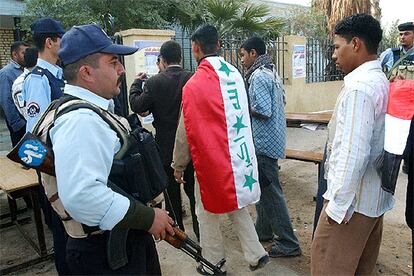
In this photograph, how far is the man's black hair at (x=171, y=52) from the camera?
3213mm

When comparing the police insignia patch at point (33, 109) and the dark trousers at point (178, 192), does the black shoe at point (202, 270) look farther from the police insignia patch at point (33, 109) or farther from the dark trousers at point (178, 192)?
the police insignia patch at point (33, 109)

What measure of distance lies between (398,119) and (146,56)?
13.6 feet

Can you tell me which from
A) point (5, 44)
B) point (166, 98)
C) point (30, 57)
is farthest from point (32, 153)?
point (5, 44)

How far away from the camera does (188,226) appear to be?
12.5 ft

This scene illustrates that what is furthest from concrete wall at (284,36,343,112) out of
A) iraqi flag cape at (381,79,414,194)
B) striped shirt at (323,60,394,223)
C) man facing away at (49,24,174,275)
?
man facing away at (49,24,174,275)

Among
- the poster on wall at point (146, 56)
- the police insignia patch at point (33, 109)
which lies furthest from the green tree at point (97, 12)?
the police insignia patch at point (33, 109)

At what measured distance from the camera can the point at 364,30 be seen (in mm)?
1909

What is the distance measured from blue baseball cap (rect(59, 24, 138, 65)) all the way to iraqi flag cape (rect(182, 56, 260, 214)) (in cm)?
105

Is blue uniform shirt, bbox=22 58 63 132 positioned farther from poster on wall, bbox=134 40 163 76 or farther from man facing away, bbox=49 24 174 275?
poster on wall, bbox=134 40 163 76

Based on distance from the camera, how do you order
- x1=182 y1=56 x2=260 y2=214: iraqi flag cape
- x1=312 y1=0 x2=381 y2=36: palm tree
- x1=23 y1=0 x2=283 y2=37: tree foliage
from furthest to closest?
x1=312 y1=0 x2=381 y2=36: palm tree, x1=23 y1=0 x2=283 y2=37: tree foliage, x1=182 y1=56 x2=260 y2=214: iraqi flag cape

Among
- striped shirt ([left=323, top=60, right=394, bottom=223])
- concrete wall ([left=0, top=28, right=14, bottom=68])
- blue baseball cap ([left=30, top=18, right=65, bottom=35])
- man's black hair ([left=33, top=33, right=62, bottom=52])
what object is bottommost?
striped shirt ([left=323, top=60, right=394, bottom=223])

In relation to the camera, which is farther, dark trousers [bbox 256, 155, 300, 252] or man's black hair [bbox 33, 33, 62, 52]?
dark trousers [bbox 256, 155, 300, 252]

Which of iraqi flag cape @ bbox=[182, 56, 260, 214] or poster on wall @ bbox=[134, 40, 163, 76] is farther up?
poster on wall @ bbox=[134, 40, 163, 76]

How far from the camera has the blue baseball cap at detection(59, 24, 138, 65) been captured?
1.56 m
